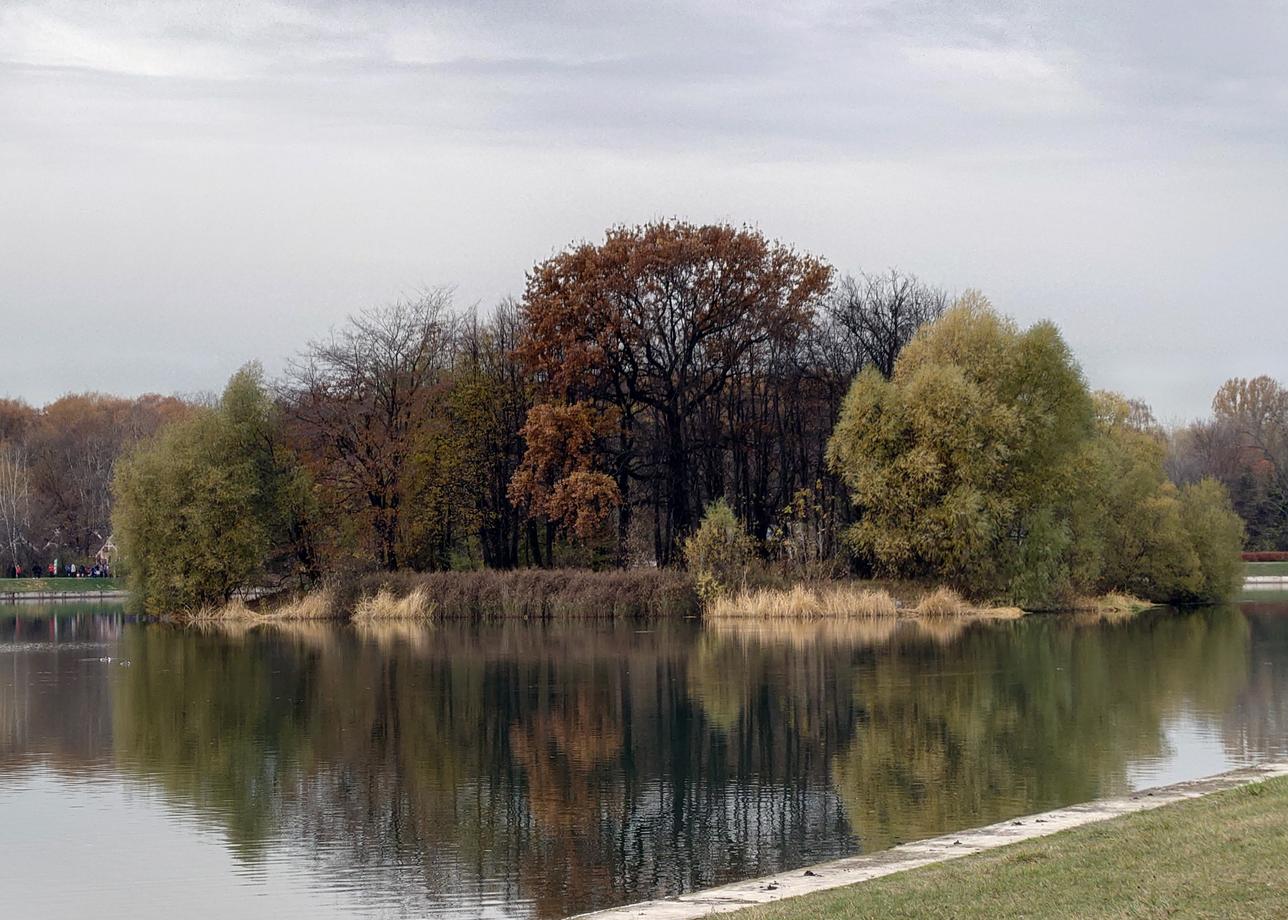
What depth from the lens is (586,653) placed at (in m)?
38.2

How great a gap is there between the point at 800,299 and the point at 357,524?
19.2 meters

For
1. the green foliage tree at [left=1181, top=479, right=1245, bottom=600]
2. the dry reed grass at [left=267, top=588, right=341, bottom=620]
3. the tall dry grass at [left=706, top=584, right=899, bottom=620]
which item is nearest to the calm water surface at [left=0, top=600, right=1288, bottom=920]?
the tall dry grass at [left=706, top=584, right=899, bottom=620]

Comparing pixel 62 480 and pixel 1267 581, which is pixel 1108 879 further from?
pixel 62 480

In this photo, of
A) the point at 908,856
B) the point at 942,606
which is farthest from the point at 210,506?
the point at 908,856

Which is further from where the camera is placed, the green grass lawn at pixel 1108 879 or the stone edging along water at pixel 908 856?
the stone edging along water at pixel 908 856

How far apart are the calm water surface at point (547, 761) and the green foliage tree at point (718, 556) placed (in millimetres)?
14756

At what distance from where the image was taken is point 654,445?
60.8 m

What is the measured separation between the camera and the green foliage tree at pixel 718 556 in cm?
5300

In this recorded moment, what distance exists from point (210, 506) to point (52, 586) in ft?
145

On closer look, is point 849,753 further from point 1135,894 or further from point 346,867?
point 1135,894

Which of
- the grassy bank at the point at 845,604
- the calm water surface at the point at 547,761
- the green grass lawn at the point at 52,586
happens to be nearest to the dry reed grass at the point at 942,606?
the grassy bank at the point at 845,604

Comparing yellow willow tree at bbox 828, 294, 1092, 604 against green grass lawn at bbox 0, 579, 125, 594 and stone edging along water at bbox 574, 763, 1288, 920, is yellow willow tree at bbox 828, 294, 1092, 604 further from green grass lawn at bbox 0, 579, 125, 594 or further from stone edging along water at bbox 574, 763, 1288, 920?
green grass lawn at bbox 0, 579, 125, 594

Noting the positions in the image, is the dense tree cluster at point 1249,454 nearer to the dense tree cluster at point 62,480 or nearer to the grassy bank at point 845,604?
the grassy bank at point 845,604

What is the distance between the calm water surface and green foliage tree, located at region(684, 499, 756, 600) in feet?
48.4
